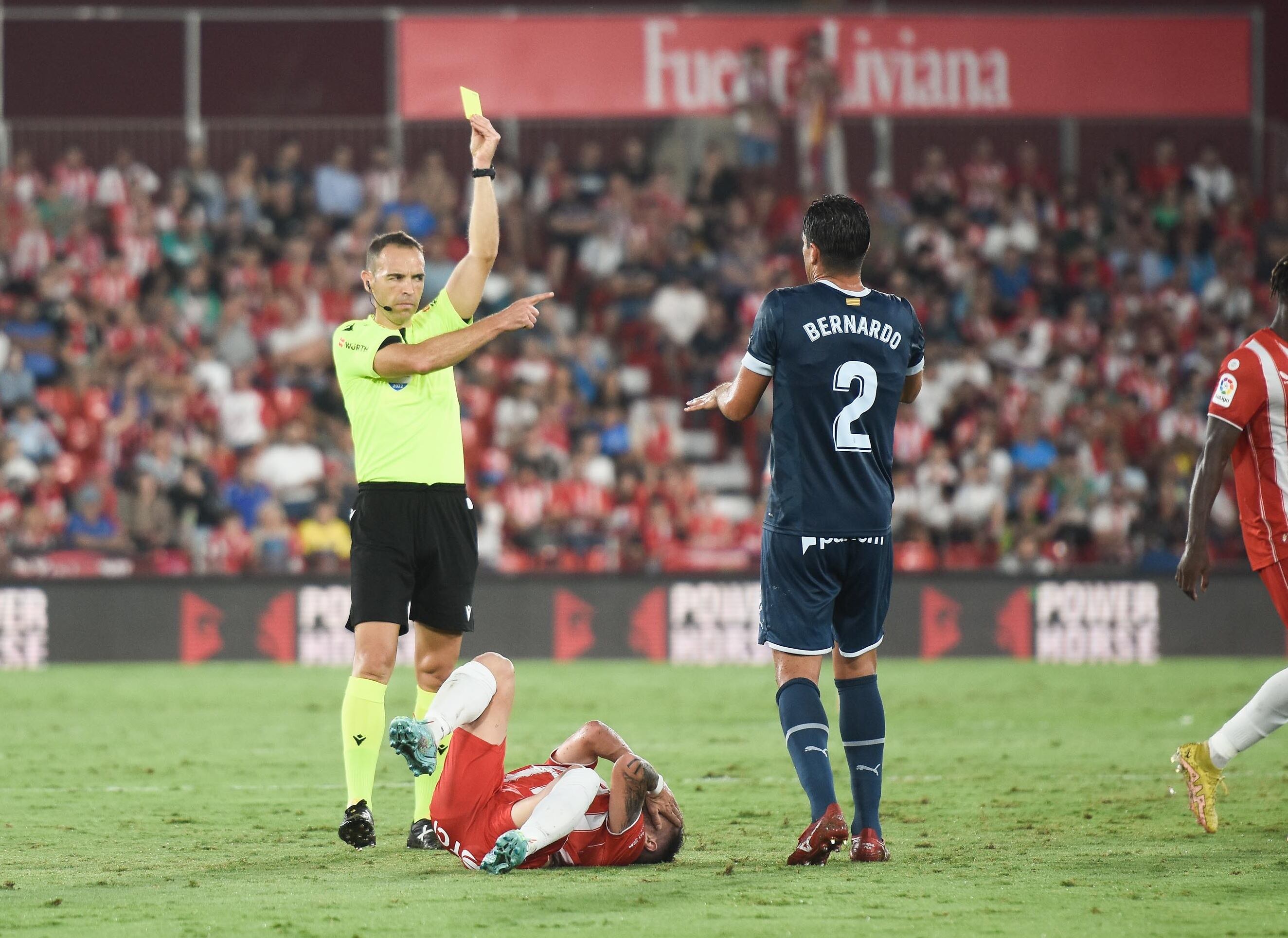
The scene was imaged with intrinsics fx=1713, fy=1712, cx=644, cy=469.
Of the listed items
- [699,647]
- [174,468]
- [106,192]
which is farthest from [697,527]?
[106,192]

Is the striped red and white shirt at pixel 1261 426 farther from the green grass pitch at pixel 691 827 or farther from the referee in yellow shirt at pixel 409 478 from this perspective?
the referee in yellow shirt at pixel 409 478

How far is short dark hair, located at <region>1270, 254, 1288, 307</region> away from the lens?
671 cm

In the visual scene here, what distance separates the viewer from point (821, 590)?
249 inches

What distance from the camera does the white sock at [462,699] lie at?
603cm

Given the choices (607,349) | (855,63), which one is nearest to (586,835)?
(607,349)

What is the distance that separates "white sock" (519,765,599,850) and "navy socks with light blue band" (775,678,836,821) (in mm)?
762

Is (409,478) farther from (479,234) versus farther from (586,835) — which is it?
(586,835)

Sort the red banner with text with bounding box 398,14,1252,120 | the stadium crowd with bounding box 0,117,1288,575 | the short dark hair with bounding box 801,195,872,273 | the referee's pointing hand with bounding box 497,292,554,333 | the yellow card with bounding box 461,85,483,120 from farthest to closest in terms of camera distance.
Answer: the red banner with text with bounding box 398,14,1252,120
the stadium crowd with bounding box 0,117,1288,575
the yellow card with bounding box 461,85,483,120
the referee's pointing hand with bounding box 497,292,554,333
the short dark hair with bounding box 801,195,872,273

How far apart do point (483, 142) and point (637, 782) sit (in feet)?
8.98

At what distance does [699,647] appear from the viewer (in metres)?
16.4

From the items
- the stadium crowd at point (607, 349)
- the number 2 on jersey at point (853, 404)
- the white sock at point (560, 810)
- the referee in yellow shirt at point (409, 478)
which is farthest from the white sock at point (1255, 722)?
the stadium crowd at point (607, 349)

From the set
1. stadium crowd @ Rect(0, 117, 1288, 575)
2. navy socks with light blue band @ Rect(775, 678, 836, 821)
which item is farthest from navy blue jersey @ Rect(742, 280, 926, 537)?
stadium crowd @ Rect(0, 117, 1288, 575)

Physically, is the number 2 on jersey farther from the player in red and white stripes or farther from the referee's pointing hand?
the player in red and white stripes

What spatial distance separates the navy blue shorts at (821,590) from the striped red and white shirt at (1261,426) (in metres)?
1.52
